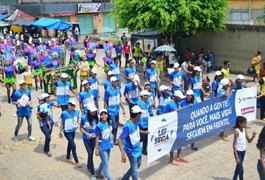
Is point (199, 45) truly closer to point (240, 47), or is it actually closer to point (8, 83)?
point (240, 47)

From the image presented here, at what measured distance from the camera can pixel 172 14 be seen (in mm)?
19500

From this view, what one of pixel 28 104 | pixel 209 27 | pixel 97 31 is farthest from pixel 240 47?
pixel 97 31

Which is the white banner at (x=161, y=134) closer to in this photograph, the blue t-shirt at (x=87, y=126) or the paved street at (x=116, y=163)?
the paved street at (x=116, y=163)

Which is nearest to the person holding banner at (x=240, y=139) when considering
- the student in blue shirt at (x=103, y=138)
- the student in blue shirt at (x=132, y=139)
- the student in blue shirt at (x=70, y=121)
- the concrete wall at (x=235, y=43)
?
the student in blue shirt at (x=132, y=139)

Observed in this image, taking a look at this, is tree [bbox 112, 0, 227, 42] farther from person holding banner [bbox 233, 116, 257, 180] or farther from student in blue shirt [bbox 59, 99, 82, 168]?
person holding banner [bbox 233, 116, 257, 180]

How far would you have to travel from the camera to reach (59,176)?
9.93 m

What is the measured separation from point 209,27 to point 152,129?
12.6 meters

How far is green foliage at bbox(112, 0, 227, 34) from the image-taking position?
1952cm

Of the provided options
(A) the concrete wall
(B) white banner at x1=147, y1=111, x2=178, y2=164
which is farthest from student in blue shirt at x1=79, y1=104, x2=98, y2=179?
(A) the concrete wall

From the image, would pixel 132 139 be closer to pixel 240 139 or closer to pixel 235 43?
pixel 240 139

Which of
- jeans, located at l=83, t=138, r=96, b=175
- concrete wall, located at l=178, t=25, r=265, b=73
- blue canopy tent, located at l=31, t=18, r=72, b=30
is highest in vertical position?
blue canopy tent, located at l=31, t=18, r=72, b=30

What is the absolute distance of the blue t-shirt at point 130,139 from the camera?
8.41m

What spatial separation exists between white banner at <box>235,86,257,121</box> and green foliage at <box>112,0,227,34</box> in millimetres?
7678

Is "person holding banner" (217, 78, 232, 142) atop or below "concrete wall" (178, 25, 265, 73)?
below
